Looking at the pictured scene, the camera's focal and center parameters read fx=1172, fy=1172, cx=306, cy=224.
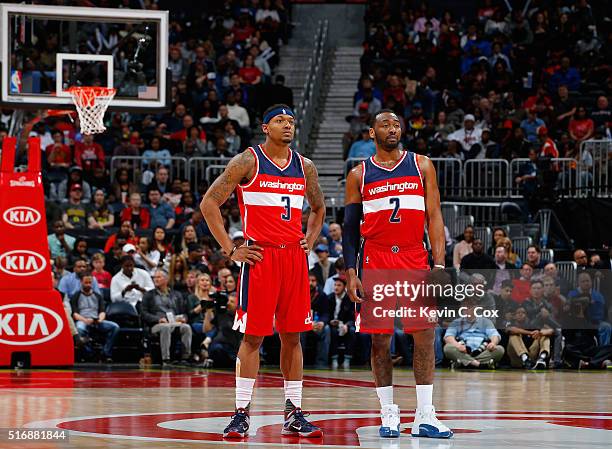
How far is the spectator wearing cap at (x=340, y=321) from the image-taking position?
17031mm

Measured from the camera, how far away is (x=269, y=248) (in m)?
8.20

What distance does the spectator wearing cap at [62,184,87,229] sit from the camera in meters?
19.5

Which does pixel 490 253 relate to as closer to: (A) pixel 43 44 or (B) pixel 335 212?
(B) pixel 335 212

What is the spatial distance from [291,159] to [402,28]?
1942 centimetres

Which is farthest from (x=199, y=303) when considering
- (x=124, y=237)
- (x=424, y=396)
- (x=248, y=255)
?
(x=424, y=396)

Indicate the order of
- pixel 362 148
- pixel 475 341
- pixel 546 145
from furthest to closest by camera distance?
pixel 362 148 → pixel 546 145 → pixel 475 341

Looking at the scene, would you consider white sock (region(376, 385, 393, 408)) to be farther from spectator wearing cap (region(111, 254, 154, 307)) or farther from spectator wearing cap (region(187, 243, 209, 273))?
spectator wearing cap (region(187, 243, 209, 273))

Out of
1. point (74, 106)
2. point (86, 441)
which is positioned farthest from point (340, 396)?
point (74, 106)

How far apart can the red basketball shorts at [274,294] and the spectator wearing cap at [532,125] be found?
15.8 m

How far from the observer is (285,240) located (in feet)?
26.9

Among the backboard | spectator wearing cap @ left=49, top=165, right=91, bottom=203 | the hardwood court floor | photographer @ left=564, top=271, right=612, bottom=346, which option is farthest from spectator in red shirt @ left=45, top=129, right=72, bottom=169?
photographer @ left=564, top=271, right=612, bottom=346

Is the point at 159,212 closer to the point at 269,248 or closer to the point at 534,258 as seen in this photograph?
the point at 534,258

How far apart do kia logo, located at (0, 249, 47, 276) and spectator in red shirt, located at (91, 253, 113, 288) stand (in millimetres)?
2410

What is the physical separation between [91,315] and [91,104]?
3311 millimetres
